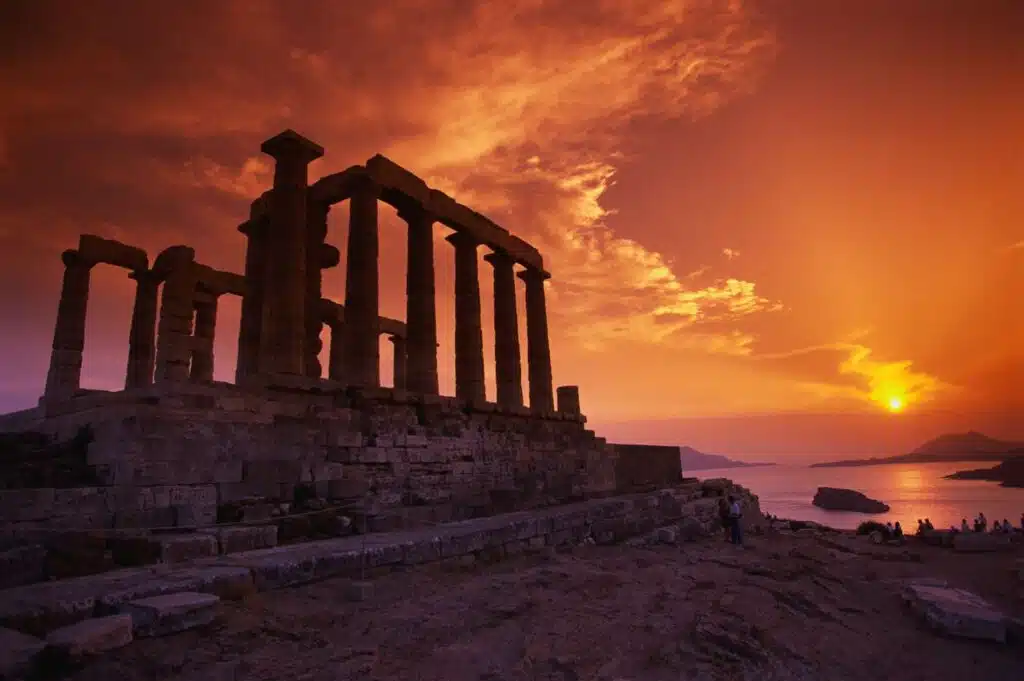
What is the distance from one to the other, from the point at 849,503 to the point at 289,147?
81.8 meters

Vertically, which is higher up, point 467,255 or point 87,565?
point 467,255

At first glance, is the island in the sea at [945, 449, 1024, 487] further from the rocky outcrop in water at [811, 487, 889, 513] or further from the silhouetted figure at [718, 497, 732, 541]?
the silhouetted figure at [718, 497, 732, 541]

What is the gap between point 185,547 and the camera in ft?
23.8

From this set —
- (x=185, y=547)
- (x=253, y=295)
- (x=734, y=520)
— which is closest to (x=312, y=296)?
(x=253, y=295)

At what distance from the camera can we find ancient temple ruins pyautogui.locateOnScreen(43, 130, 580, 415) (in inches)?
548

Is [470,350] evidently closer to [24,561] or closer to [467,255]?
[467,255]

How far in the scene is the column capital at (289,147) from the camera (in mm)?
13938

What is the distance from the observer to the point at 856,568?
11.4 m

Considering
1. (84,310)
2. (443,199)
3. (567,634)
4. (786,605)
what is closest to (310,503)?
(567,634)

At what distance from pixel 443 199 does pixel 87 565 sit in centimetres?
1351

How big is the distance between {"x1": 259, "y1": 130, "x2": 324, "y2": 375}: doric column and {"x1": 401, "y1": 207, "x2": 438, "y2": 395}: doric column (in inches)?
140

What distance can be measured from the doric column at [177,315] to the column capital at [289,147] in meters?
6.07

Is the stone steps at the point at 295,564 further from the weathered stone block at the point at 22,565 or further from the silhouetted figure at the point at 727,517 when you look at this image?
the silhouetted figure at the point at 727,517

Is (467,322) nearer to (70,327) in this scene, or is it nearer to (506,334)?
(506,334)
